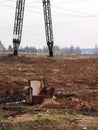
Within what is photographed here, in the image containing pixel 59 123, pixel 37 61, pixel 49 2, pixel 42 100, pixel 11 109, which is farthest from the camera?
pixel 49 2

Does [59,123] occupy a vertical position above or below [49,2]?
below

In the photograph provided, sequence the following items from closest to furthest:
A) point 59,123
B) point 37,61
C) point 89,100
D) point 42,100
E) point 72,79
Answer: point 59,123 < point 42,100 < point 89,100 < point 72,79 < point 37,61

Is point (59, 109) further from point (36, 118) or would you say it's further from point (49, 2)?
point (49, 2)

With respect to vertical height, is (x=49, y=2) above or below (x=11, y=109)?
above

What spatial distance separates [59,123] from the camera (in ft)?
43.3

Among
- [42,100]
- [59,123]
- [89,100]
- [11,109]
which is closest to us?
[59,123]

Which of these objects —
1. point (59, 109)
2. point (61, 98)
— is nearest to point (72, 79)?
point (61, 98)

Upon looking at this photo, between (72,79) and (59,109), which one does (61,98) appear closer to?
(59,109)

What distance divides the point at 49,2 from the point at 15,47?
7.68 m

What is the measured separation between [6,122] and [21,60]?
3822 cm

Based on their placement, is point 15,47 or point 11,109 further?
point 15,47

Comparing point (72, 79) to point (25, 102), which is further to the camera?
point (72, 79)

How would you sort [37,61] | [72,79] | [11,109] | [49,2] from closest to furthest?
[11,109] → [72,79] → [37,61] → [49,2]

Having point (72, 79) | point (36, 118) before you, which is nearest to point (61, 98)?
point (36, 118)
